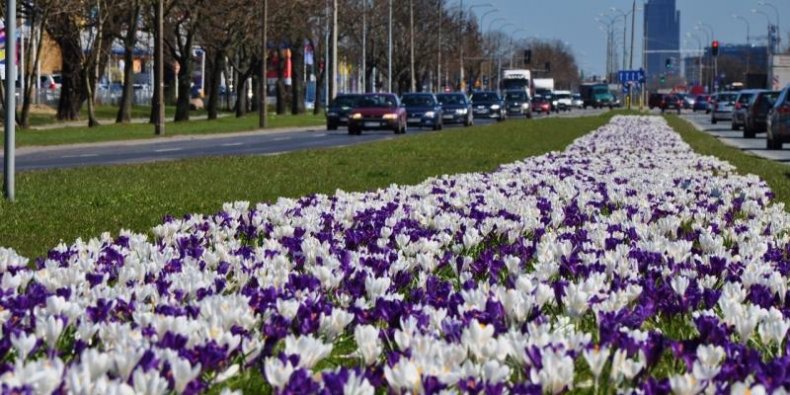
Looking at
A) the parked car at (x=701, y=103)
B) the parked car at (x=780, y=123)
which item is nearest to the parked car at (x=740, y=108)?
the parked car at (x=780, y=123)

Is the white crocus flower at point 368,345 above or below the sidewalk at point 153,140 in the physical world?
above

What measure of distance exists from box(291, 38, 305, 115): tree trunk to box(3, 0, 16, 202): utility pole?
69.4m

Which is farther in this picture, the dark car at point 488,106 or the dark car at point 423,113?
the dark car at point 488,106

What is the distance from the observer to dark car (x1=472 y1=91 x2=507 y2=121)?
Answer: 263 feet

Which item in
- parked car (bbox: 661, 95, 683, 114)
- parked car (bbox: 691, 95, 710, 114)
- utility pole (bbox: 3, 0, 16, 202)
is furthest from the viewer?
parked car (bbox: 691, 95, 710, 114)

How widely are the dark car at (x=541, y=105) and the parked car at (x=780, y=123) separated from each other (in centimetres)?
7568

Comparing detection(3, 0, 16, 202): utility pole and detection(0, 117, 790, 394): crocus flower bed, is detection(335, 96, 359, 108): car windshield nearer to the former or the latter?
detection(3, 0, 16, 202): utility pole

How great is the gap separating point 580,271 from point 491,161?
19150mm

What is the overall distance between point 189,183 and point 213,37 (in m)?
49.4

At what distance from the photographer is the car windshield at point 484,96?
266ft

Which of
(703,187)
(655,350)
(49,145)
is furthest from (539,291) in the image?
(49,145)

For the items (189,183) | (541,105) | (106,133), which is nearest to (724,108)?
(106,133)

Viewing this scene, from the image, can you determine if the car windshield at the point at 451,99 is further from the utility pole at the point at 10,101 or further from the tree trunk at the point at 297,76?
the utility pole at the point at 10,101

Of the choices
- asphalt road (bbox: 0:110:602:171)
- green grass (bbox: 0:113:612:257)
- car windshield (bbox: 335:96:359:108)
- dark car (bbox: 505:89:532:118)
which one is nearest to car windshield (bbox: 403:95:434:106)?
car windshield (bbox: 335:96:359:108)
